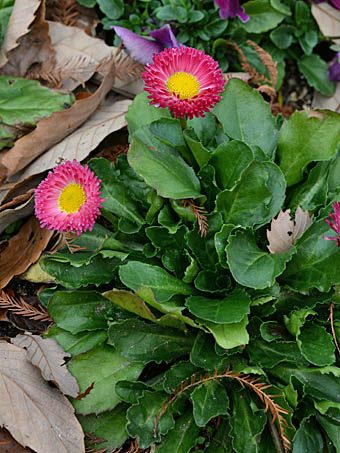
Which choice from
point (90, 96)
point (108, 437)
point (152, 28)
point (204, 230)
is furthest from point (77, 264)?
point (152, 28)

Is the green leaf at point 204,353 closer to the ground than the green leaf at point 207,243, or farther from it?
closer to the ground

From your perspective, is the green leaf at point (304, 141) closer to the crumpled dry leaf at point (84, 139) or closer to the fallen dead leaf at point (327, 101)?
the crumpled dry leaf at point (84, 139)

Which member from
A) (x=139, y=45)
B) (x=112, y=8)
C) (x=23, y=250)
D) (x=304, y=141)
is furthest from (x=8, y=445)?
(x=112, y=8)

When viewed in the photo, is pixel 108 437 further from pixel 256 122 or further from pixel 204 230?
pixel 256 122

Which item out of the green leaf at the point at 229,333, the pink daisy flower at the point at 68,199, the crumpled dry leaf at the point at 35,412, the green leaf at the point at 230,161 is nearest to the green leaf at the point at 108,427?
the crumpled dry leaf at the point at 35,412

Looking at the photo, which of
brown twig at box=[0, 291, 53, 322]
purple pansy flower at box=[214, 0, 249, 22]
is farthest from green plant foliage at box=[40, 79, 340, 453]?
purple pansy flower at box=[214, 0, 249, 22]

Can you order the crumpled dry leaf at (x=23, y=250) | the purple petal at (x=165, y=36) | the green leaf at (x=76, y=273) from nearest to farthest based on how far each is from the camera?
the green leaf at (x=76, y=273) → the crumpled dry leaf at (x=23, y=250) → the purple petal at (x=165, y=36)
